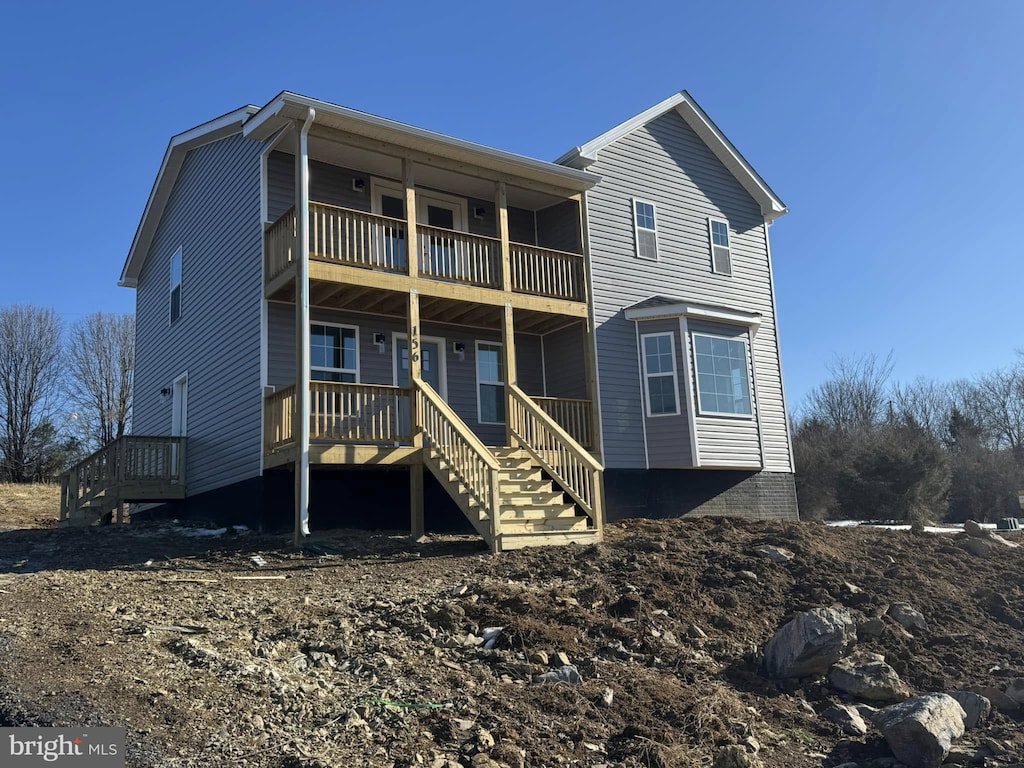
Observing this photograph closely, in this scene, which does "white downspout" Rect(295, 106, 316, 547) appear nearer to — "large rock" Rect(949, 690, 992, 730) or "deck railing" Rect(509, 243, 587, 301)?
"deck railing" Rect(509, 243, 587, 301)

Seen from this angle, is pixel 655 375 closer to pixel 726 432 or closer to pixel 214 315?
pixel 726 432

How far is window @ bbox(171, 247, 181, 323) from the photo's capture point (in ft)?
61.6

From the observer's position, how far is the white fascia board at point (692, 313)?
16578 mm

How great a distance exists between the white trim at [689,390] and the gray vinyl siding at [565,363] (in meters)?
1.93

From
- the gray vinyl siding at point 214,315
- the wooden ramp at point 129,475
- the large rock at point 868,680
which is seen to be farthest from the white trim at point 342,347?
the large rock at point 868,680

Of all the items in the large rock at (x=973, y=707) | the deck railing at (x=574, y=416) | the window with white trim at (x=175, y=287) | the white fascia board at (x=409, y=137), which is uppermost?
the white fascia board at (x=409, y=137)

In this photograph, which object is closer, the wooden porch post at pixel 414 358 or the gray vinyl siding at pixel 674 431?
the wooden porch post at pixel 414 358

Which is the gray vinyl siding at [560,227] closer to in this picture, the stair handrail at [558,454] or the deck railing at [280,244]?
the stair handrail at [558,454]

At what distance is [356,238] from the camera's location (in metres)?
13.6

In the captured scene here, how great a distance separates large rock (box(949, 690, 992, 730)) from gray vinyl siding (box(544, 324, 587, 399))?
10.3 meters

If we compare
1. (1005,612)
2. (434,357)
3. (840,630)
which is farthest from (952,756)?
(434,357)

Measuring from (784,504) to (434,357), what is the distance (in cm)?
818

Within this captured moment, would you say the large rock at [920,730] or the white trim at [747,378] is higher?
the white trim at [747,378]

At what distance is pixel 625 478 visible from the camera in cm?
1633
